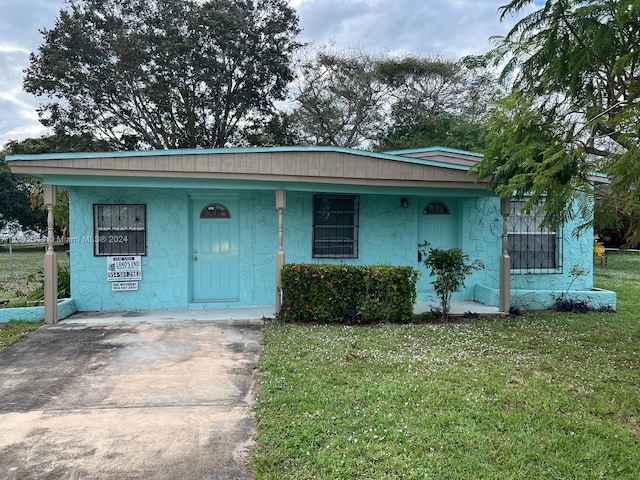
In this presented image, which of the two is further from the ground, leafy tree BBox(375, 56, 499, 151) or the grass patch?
leafy tree BBox(375, 56, 499, 151)

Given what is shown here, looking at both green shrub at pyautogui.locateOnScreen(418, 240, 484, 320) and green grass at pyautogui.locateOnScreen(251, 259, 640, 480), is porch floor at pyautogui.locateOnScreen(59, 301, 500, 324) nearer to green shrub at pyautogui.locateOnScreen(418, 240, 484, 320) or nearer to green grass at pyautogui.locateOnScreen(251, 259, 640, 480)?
green shrub at pyautogui.locateOnScreen(418, 240, 484, 320)

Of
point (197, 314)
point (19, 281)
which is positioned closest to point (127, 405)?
point (197, 314)

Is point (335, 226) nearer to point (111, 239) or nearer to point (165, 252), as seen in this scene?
point (165, 252)

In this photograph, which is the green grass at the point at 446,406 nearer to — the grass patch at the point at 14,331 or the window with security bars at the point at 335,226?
the window with security bars at the point at 335,226

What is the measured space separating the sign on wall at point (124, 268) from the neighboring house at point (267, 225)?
0.7 inches

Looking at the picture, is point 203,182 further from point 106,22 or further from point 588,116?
point 106,22

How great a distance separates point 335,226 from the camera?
322 inches

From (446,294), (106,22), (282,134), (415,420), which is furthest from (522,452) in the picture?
(106,22)

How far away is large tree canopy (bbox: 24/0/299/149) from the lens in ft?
58.0

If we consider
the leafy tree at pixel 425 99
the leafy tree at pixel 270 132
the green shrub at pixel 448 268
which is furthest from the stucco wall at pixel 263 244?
the leafy tree at pixel 270 132

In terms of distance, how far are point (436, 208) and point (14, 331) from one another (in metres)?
7.44

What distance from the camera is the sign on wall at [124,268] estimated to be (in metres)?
7.40

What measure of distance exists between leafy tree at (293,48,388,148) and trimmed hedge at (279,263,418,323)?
16.2 meters

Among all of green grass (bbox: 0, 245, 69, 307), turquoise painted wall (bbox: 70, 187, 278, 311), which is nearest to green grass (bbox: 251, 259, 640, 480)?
turquoise painted wall (bbox: 70, 187, 278, 311)
